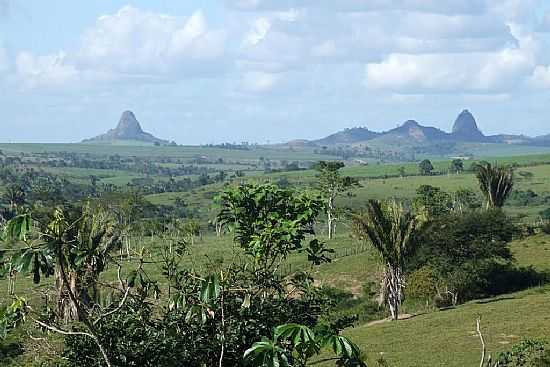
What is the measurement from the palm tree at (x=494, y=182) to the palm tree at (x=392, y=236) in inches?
750

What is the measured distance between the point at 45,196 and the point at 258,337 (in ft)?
287

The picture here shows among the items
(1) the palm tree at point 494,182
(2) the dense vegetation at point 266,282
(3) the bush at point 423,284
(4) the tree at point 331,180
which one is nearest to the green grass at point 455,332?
(2) the dense vegetation at point 266,282

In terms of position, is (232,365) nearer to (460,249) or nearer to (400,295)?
(400,295)

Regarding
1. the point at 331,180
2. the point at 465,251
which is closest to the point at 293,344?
the point at 465,251

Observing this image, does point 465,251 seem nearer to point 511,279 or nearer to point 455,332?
point 511,279

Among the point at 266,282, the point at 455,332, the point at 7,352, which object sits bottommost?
the point at 7,352

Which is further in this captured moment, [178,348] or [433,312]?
[433,312]

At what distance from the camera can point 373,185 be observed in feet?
497

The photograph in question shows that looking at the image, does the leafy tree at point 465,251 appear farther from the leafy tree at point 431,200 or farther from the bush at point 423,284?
the leafy tree at point 431,200

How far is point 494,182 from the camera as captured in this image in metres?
56.7

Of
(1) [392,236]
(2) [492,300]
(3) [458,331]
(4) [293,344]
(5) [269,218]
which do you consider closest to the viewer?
(4) [293,344]

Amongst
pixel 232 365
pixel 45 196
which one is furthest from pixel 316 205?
pixel 45 196

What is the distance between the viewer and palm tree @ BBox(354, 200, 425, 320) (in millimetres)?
37938

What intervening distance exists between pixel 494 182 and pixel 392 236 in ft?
71.0
